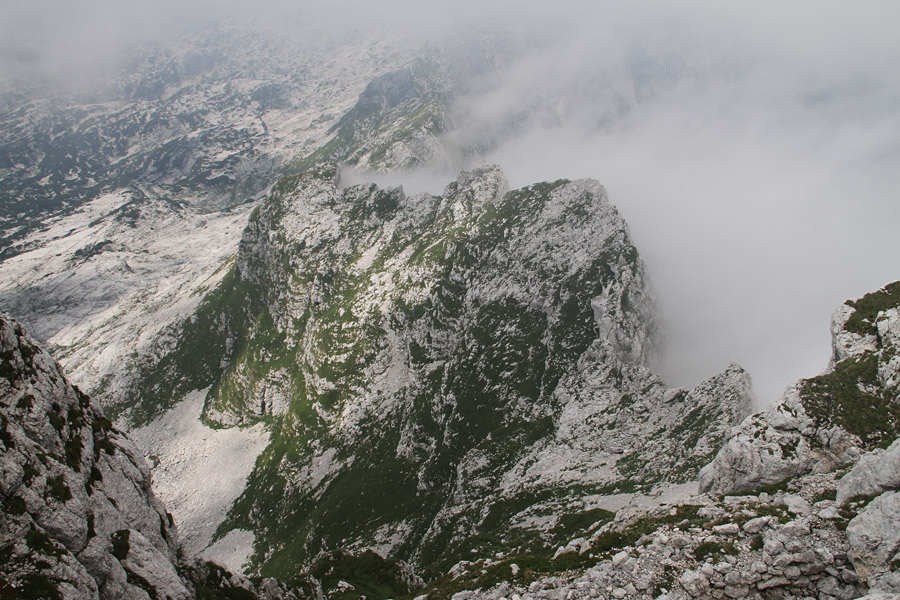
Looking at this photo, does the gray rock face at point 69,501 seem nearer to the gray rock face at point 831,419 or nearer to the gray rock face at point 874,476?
the gray rock face at point 874,476

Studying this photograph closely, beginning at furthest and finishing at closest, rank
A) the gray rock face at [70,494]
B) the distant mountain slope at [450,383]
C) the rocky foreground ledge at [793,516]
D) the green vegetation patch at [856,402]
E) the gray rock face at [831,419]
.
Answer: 1. the distant mountain slope at [450,383]
2. the gray rock face at [831,419]
3. the green vegetation patch at [856,402]
4. the gray rock face at [70,494]
5. the rocky foreground ledge at [793,516]

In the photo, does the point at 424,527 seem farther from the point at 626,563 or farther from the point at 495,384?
the point at 626,563

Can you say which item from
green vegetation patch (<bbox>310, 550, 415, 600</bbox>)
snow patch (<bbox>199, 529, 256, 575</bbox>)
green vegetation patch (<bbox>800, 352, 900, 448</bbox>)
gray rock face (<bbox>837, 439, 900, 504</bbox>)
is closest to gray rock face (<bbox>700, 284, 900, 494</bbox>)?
green vegetation patch (<bbox>800, 352, 900, 448</bbox>)

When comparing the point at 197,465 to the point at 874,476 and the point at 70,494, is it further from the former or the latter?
the point at 874,476

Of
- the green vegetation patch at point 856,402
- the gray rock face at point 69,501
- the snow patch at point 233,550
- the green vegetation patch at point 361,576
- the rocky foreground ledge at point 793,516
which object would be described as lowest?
the snow patch at point 233,550

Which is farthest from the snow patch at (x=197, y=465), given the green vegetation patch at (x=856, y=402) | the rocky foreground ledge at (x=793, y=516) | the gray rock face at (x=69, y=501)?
the green vegetation patch at (x=856, y=402)

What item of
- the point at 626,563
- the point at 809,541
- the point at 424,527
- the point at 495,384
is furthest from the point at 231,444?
the point at 809,541
